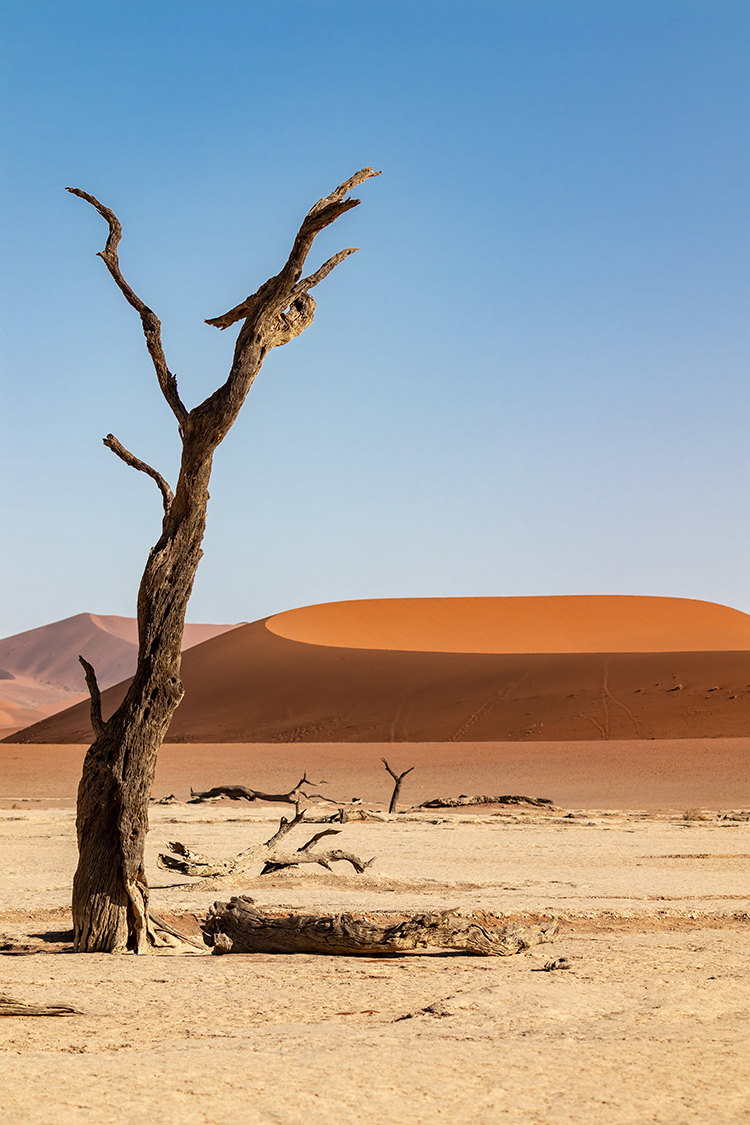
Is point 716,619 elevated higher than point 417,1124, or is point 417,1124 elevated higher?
point 716,619

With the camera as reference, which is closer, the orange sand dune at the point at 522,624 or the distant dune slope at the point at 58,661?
the orange sand dune at the point at 522,624

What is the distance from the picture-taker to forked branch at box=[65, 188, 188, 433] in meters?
7.02

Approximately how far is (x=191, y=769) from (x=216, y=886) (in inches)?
781

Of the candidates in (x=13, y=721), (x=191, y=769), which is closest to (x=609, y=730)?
(x=191, y=769)

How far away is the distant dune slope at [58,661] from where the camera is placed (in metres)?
152

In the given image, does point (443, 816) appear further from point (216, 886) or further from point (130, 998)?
point (130, 998)

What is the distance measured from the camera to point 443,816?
1814 cm

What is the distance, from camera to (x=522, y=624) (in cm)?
8512

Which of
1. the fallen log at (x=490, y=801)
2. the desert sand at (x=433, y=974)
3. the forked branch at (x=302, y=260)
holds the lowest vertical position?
the desert sand at (x=433, y=974)

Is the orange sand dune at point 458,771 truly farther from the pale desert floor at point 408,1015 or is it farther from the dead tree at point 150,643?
the dead tree at point 150,643

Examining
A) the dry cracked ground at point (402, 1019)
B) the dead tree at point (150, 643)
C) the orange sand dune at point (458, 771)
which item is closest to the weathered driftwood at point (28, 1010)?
the dry cracked ground at point (402, 1019)

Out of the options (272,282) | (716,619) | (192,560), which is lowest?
(192,560)

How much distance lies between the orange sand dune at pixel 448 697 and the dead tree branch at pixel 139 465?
2867 cm

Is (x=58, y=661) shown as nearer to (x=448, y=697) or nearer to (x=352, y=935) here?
(x=448, y=697)
